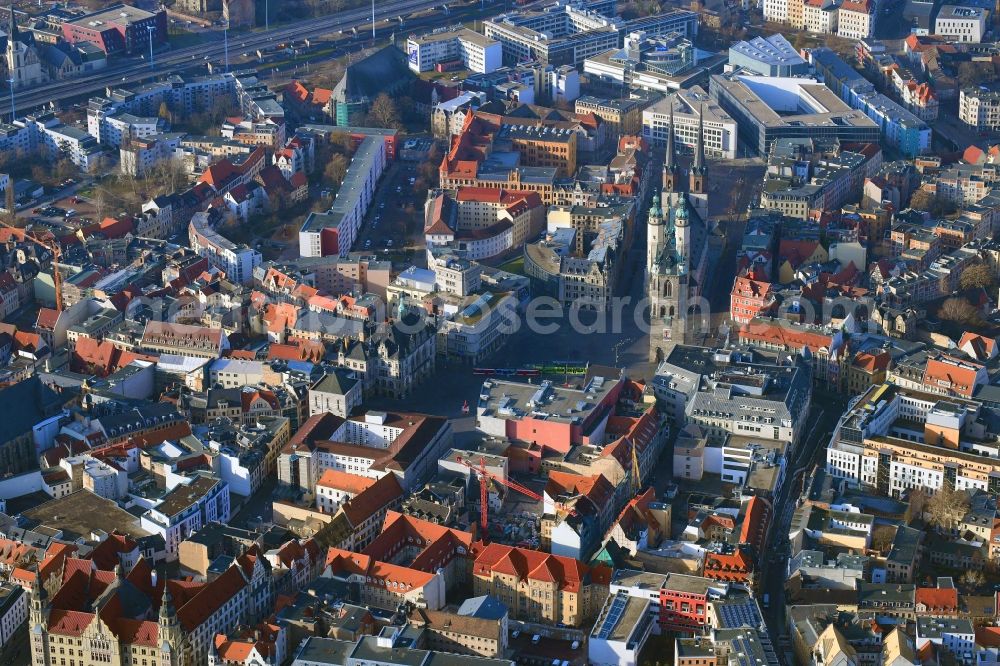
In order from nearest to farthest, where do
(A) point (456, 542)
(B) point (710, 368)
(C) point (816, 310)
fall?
(A) point (456, 542)
(B) point (710, 368)
(C) point (816, 310)

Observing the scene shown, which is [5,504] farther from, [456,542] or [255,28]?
[255,28]

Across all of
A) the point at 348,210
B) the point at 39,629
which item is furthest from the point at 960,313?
the point at 39,629

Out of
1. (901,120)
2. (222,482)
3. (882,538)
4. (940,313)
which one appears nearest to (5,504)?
(222,482)

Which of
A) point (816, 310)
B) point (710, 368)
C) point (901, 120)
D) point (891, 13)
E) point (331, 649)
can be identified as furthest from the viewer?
point (891, 13)

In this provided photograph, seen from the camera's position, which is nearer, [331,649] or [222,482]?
[331,649]

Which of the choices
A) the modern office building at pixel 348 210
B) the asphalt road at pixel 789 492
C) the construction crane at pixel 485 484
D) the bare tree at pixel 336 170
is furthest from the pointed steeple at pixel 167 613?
the bare tree at pixel 336 170
